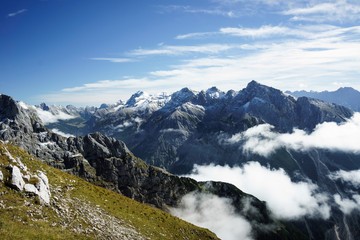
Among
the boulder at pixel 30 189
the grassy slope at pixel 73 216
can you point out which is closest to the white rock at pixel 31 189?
the boulder at pixel 30 189

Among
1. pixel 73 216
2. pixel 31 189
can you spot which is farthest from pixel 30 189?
pixel 73 216

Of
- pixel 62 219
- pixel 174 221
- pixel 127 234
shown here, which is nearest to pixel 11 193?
pixel 62 219

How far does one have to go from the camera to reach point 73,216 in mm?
33406

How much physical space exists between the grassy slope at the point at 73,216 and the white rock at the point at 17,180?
2.54 feet

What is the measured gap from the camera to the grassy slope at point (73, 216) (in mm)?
24938

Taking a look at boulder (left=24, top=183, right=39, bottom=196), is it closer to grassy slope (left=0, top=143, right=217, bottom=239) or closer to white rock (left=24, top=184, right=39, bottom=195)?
white rock (left=24, top=184, right=39, bottom=195)

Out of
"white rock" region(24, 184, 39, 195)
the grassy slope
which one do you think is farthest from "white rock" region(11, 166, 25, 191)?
the grassy slope

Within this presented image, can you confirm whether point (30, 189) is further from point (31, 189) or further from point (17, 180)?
point (17, 180)

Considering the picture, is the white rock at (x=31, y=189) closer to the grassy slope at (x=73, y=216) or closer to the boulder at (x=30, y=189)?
the boulder at (x=30, y=189)

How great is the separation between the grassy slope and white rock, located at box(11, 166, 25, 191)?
30.5 inches

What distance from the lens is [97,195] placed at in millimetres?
50281

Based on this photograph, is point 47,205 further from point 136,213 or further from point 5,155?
point 136,213

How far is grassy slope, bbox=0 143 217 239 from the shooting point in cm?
2494

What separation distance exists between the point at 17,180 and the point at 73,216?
30.6 feet
